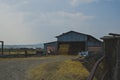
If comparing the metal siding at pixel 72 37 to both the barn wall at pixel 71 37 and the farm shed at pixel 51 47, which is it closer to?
the barn wall at pixel 71 37

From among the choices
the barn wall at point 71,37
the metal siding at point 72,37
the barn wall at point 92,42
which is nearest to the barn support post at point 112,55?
the barn wall at point 92,42

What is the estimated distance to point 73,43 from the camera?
1903 inches

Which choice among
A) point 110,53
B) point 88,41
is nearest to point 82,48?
point 88,41

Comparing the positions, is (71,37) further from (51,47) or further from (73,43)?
(51,47)

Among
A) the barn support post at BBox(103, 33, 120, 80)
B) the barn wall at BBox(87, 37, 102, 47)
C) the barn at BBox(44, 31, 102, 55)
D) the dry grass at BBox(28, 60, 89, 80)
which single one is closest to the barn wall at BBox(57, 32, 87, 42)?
the barn at BBox(44, 31, 102, 55)

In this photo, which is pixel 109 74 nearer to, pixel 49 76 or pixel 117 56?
pixel 117 56

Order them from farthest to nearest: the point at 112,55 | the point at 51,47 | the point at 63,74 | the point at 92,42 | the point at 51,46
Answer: the point at 51,46 → the point at 51,47 → the point at 92,42 → the point at 63,74 → the point at 112,55

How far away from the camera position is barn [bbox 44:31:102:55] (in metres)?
46.1

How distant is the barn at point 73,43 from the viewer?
4612cm

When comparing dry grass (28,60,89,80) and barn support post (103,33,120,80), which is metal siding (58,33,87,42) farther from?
barn support post (103,33,120,80)

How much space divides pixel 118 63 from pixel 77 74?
31.0ft

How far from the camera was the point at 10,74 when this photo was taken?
17.0 metres

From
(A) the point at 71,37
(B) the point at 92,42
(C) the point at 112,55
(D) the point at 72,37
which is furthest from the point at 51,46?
(C) the point at 112,55

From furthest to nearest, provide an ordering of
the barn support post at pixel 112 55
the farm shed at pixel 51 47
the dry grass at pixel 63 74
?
the farm shed at pixel 51 47 → the dry grass at pixel 63 74 → the barn support post at pixel 112 55
